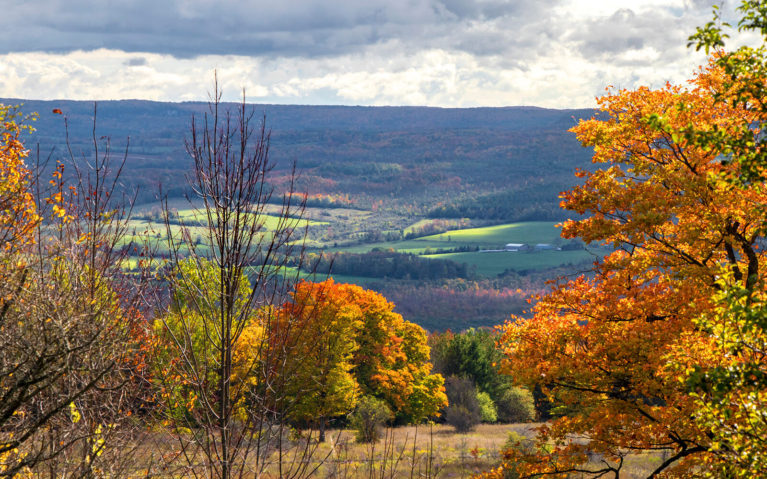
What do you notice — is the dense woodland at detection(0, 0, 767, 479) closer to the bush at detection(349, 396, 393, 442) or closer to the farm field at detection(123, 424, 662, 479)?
the farm field at detection(123, 424, 662, 479)

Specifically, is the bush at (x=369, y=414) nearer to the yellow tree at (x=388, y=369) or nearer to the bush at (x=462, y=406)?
the yellow tree at (x=388, y=369)

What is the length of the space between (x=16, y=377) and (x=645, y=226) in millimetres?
13296

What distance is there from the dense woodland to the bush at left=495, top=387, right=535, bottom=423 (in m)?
46.5

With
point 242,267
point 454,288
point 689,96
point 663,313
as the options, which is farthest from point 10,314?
point 454,288

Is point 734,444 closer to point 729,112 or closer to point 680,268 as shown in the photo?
point 680,268

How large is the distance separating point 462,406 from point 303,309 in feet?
129

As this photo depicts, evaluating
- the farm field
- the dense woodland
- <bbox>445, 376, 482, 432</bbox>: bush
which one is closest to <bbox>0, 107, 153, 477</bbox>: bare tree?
the dense woodland

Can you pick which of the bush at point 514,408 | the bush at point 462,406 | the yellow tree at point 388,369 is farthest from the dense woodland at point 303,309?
the bush at point 514,408

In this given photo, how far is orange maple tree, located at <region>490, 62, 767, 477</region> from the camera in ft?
48.1

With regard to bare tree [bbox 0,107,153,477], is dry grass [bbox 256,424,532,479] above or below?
below

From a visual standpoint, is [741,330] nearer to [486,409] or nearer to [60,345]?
[60,345]

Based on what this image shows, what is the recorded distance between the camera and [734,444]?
7859mm

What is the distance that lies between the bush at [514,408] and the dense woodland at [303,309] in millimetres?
46507

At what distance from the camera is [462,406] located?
54.2 metres
